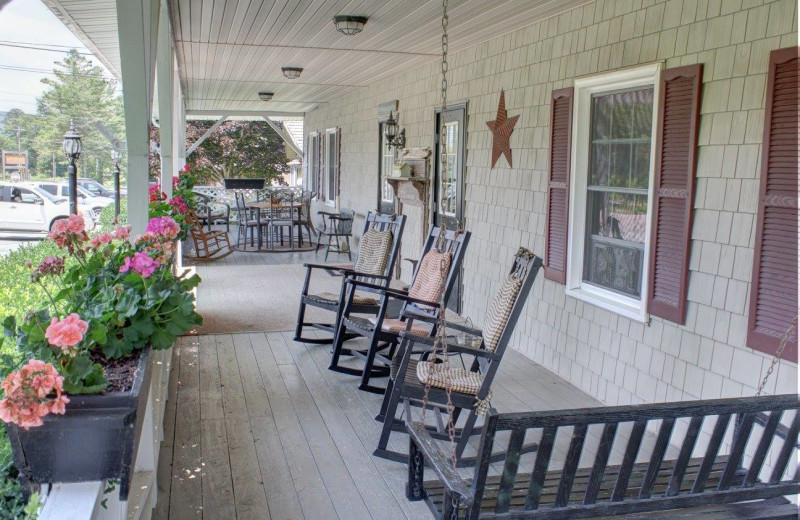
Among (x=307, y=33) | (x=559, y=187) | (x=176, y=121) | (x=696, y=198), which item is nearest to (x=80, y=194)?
(x=176, y=121)

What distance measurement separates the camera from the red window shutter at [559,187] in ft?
15.5

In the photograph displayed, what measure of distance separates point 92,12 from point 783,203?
14.7 feet

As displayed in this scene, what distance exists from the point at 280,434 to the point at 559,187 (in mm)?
2444

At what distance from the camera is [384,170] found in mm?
9555

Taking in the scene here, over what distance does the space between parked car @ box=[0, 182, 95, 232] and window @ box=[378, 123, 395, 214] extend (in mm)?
3671

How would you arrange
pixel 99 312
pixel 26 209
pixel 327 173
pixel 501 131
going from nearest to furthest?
pixel 99 312, pixel 501 131, pixel 26 209, pixel 327 173

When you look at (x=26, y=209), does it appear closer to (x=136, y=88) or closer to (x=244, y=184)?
(x=136, y=88)

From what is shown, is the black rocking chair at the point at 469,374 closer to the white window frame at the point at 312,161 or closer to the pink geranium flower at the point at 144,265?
the pink geranium flower at the point at 144,265

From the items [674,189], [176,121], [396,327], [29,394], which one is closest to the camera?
[29,394]

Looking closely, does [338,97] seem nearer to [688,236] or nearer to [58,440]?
[688,236]

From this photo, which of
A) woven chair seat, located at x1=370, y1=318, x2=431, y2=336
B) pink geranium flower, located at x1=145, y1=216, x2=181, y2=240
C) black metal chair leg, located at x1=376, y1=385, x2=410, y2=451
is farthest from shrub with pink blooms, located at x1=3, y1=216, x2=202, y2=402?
woven chair seat, located at x1=370, y1=318, x2=431, y2=336

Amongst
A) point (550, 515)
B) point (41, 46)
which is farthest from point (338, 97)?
point (550, 515)

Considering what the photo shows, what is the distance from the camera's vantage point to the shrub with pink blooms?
179 cm

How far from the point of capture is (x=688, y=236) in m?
3.57
